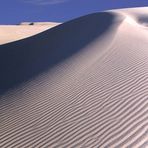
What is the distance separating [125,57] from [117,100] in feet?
10.4

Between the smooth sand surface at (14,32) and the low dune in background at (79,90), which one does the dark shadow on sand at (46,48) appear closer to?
the low dune in background at (79,90)

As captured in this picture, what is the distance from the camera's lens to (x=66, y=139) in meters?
7.48

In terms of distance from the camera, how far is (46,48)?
15.9 m

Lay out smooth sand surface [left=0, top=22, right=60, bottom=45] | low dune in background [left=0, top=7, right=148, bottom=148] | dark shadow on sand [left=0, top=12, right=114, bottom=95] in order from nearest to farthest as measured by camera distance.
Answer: low dune in background [left=0, top=7, right=148, bottom=148]
dark shadow on sand [left=0, top=12, right=114, bottom=95]
smooth sand surface [left=0, top=22, right=60, bottom=45]

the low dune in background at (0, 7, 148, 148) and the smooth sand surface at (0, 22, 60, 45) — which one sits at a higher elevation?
the low dune in background at (0, 7, 148, 148)

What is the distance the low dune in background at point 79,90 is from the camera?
294 inches

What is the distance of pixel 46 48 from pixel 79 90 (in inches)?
245

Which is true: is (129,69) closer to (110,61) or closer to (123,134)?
(110,61)

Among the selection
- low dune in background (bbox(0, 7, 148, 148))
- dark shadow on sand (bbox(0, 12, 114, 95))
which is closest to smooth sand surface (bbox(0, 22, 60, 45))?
dark shadow on sand (bbox(0, 12, 114, 95))

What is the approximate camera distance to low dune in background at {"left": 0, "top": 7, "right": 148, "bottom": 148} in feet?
24.5

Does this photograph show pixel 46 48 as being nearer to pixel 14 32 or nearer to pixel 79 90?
pixel 79 90

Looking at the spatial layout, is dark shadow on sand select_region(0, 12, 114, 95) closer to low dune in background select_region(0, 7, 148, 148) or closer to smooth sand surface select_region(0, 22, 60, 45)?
low dune in background select_region(0, 7, 148, 148)

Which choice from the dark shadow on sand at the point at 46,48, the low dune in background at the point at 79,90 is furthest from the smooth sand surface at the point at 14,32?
the low dune in background at the point at 79,90

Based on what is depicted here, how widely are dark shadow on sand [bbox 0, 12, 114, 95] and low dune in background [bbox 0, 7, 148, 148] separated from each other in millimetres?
41
